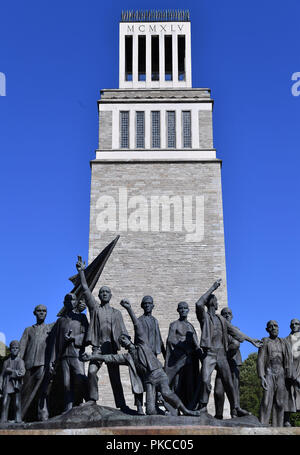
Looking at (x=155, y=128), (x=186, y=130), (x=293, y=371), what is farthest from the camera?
(x=155, y=128)

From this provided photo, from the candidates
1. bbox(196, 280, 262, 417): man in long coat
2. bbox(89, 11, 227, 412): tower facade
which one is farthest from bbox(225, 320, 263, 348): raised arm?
bbox(89, 11, 227, 412): tower facade

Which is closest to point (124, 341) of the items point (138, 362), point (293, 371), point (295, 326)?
point (138, 362)

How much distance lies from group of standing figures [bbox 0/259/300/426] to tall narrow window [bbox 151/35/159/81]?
81.7 ft

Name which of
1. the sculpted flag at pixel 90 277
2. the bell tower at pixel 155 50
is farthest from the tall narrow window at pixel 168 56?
the sculpted flag at pixel 90 277

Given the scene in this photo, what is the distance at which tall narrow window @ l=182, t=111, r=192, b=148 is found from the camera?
31.1 meters

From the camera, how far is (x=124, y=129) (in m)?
31.6

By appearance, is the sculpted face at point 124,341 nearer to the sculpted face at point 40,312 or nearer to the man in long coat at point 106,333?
the man in long coat at point 106,333

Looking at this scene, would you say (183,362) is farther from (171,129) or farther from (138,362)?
(171,129)

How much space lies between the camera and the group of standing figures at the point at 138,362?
11.2 meters

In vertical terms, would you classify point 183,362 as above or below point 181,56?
below

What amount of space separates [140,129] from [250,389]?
27.4 metres

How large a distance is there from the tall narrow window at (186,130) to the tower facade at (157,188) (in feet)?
0.16

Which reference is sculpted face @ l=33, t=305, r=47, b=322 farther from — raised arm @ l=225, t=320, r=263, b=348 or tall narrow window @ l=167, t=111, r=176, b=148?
tall narrow window @ l=167, t=111, r=176, b=148
